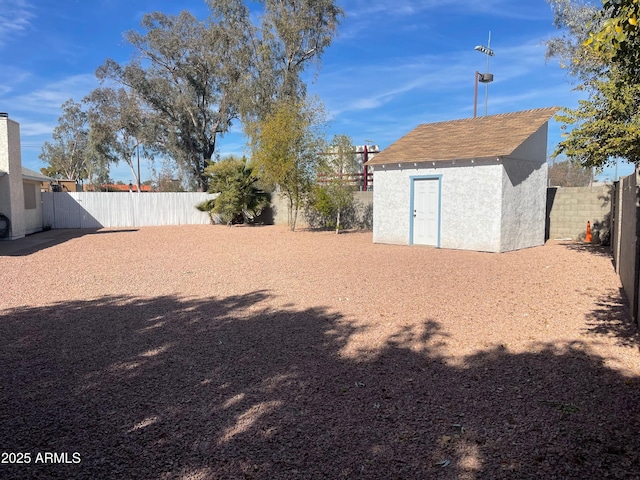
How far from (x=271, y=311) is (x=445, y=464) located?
4.23 m

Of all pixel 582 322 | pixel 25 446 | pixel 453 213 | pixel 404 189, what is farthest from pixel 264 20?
pixel 25 446

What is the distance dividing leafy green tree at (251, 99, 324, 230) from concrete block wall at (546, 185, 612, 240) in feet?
31.6

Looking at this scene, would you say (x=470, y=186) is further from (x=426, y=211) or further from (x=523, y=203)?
(x=523, y=203)

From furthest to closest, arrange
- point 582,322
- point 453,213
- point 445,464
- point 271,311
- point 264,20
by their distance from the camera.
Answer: point 264,20, point 453,213, point 271,311, point 582,322, point 445,464

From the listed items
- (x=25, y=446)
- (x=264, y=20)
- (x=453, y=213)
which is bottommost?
(x=25, y=446)

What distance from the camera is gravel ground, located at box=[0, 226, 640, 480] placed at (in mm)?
3029

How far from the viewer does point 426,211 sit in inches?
585

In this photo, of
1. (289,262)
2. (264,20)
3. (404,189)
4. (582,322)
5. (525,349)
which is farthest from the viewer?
(264,20)

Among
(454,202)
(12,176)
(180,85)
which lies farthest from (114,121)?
(454,202)

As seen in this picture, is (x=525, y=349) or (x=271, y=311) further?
(x=271, y=311)

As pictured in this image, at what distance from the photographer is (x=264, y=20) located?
28281 millimetres

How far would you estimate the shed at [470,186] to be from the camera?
13.4m

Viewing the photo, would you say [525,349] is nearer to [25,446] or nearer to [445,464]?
[445,464]

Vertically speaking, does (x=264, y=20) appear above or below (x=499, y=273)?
above
